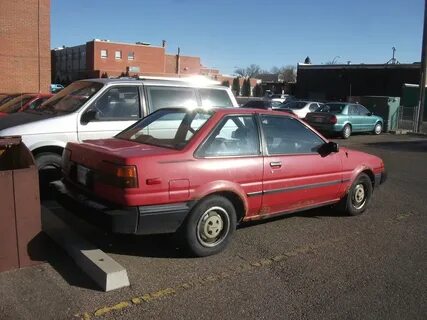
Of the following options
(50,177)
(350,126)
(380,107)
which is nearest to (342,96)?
(380,107)

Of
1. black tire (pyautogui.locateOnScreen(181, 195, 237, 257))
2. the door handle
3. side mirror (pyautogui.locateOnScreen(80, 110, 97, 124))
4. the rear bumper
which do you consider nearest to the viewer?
the rear bumper

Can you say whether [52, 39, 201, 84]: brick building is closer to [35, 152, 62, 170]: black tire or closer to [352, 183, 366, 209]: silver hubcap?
[35, 152, 62, 170]: black tire

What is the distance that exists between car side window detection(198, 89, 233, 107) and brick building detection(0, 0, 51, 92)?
702 inches

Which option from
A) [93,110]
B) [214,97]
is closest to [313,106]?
[214,97]

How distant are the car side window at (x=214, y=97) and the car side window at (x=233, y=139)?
108 inches

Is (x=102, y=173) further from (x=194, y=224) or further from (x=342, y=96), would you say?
(x=342, y=96)

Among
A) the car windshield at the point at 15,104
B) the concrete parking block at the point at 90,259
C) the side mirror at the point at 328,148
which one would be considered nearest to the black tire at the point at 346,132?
the car windshield at the point at 15,104

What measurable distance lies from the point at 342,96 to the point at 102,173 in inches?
2001

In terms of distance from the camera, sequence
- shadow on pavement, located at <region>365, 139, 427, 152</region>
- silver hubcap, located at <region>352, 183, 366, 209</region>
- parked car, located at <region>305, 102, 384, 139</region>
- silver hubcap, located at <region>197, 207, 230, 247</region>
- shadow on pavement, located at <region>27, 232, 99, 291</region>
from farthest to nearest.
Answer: parked car, located at <region>305, 102, 384, 139</region>
shadow on pavement, located at <region>365, 139, 427, 152</region>
silver hubcap, located at <region>352, 183, 366, 209</region>
silver hubcap, located at <region>197, 207, 230, 247</region>
shadow on pavement, located at <region>27, 232, 99, 291</region>

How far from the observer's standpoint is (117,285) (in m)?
4.16

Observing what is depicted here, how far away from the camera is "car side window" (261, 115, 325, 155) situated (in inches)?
227

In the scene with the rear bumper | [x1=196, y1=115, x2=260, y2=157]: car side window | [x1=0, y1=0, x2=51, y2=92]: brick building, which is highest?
[x1=0, y1=0, x2=51, y2=92]: brick building

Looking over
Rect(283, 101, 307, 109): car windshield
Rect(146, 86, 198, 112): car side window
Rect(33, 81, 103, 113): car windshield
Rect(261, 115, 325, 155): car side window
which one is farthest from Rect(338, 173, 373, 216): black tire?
Rect(283, 101, 307, 109): car windshield

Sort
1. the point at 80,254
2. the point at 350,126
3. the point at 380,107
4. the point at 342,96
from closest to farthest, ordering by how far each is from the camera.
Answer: the point at 80,254 → the point at 350,126 → the point at 380,107 → the point at 342,96
